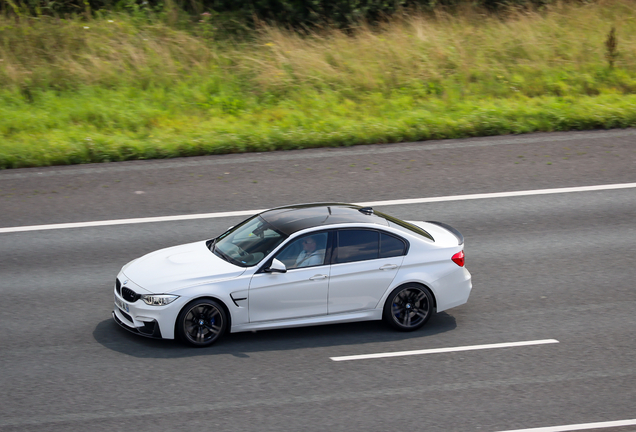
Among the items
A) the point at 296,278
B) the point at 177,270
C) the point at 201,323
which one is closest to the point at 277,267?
the point at 296,278

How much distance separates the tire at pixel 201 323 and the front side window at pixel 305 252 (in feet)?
3.22

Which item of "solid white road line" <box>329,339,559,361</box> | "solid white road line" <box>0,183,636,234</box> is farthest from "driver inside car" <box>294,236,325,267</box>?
"solid white road line" <box>0,183,636,234</box>

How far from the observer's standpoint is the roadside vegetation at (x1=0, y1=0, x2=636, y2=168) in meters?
16.8

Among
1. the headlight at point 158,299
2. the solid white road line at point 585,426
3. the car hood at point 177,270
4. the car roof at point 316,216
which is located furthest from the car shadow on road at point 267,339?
the solid white road line at point 585,426

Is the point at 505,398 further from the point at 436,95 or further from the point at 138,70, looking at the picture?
the point at 138,70

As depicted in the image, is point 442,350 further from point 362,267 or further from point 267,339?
point 267,339

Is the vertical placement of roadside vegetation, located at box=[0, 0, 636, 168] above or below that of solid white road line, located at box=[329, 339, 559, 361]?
above

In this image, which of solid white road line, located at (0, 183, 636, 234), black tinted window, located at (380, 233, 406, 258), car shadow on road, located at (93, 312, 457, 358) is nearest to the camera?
car shadow on road, located at (93, 312, 457, 358)

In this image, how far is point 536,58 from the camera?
821 inches

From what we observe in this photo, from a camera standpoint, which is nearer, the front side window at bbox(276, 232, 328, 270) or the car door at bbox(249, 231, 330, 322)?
the car door at bbox(249, 231, 330, 322)

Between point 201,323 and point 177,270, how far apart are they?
28.3 inches

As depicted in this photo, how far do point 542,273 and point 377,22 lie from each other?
44.8 feet

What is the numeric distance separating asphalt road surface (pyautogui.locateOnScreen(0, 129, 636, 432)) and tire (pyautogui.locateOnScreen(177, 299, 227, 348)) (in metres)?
0.15

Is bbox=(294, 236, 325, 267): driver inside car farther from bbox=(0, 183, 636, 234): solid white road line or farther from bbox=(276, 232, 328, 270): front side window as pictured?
bbox=(0, 183, 636, 234): solid white road line
